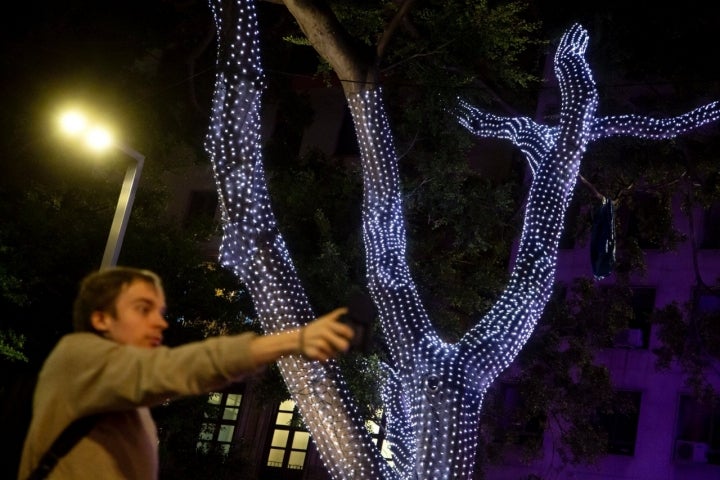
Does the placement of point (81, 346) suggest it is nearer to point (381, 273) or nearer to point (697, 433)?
point (381, 273)

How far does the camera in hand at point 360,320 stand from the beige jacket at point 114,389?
0.91ft

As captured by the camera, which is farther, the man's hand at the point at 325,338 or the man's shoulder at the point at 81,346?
the man's shoulder at the point at 81,346

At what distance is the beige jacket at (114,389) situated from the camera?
2.52 metres

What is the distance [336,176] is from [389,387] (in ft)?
22.8

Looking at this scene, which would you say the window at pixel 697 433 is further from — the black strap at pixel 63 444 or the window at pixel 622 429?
the black strap at pixel 63 444

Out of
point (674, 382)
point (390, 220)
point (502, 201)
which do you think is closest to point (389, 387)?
point (390, 220)

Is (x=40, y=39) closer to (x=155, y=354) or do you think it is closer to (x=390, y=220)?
(x=390, y=220)

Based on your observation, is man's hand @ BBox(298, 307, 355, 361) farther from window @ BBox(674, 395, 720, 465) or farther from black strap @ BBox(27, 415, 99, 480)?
window @ BBox(674, 395, 720, 465)

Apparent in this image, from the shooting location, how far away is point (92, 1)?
55.9ft

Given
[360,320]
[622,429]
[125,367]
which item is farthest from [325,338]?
[622,429]

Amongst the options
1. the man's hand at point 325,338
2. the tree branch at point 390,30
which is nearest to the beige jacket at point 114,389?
the man's hand at point 325,338

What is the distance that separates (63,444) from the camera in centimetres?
274

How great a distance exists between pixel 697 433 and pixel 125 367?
62.8 feet

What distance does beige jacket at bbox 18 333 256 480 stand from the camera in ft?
8.26
